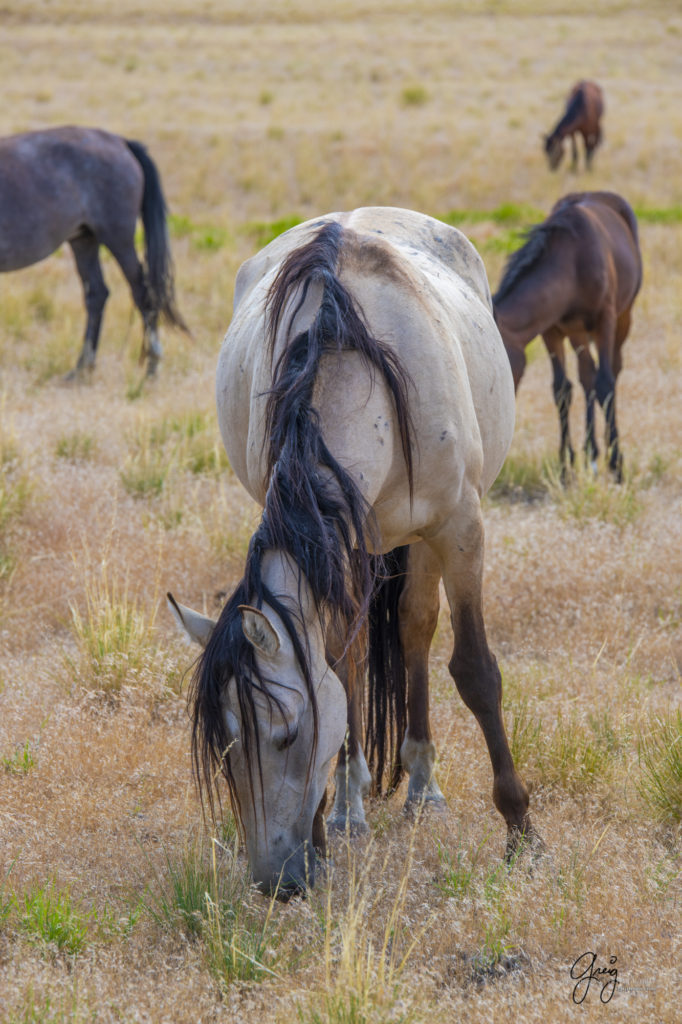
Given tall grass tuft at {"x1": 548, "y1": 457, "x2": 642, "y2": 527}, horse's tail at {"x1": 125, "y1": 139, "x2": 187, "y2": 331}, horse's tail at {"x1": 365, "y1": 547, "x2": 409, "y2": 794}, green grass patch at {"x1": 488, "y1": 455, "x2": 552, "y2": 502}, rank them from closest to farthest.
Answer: horse's tail at {"x1": 365, "y1": 547, "x2": 409, "y2": 794}, tall grass tuft at {"x1": 548, "y1": 457, "x2": 642, "y2": 527}, green grass patch at {"x1": 488, "y1": 455, "x2": 552, "y2": 502}, horse's tail at {"x1": 125, "y1": 139, "x2": 187, "y2": 331}

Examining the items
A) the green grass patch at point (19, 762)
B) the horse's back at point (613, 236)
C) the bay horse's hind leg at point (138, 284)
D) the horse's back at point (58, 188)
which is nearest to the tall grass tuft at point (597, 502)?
the horse's back at point (613, 236)

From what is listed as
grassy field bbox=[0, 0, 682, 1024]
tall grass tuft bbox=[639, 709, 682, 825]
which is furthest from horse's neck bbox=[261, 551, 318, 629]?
tall grass tuft bbox=[639, 709, 682, 825]

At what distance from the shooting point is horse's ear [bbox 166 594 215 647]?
7.02ft

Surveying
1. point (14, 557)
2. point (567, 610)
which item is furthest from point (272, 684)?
Result: point (14, 557)

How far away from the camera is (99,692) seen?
3637 millimetres

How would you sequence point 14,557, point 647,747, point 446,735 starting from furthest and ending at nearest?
1. point 14,557
2. point 446,735
3. point 647,747

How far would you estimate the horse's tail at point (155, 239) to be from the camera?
8.82 meters

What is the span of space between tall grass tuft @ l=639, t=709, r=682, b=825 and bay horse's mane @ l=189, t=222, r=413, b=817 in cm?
130

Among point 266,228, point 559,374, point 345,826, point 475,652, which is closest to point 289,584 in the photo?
point 475,652

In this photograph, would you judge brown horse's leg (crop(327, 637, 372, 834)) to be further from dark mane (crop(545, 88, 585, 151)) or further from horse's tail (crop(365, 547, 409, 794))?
dark mane (crop(545, 88, 585, 151))

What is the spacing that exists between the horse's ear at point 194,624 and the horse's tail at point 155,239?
22.8ft

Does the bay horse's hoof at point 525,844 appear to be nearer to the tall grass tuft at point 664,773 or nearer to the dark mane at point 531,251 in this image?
the tall grass tuft at point 664,773

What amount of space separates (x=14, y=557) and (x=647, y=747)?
2.98 m

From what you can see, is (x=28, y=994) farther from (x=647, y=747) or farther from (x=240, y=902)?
(x=647, y=747)
